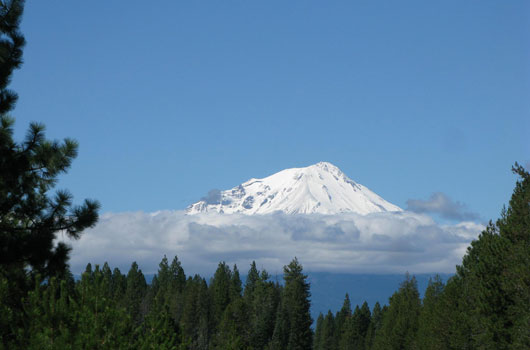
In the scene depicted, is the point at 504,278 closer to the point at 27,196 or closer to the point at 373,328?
the point at 27,196

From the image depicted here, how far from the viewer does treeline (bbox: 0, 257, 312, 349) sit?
16.8 m

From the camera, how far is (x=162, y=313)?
22906mm

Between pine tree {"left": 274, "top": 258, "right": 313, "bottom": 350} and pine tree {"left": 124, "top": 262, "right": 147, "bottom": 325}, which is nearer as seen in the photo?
pine tree {"left": 274, "top": 258, "right": 313, "bottom": 350}

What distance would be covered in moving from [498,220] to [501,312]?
5.53 meters

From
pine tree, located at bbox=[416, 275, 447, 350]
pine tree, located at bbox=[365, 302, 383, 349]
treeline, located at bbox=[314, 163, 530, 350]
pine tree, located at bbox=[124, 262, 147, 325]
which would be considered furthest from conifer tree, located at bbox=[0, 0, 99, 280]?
pine tree, located at bbox=[124, 262, 147, 325]

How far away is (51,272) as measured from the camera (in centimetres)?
2012

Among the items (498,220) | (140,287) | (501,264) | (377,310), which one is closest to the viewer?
(501,264)

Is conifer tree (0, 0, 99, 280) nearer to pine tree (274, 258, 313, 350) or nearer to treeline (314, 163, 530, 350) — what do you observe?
treeline (314, 163, 530, 350)

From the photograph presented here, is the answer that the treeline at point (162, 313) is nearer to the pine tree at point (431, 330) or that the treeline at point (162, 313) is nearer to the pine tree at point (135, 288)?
the pine tree at point (135, 288)

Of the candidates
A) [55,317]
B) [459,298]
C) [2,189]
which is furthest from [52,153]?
[459,298]

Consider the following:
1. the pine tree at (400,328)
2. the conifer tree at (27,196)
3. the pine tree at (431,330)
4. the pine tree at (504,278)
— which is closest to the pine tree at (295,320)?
the pine tree at (400,328)

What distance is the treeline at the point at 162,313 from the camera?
16781mm

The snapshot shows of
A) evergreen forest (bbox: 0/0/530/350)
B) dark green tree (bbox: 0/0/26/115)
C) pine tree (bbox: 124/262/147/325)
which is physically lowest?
evergreen forest (bbox: 0/0/530/350)

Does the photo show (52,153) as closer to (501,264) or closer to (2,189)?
(2,189)
